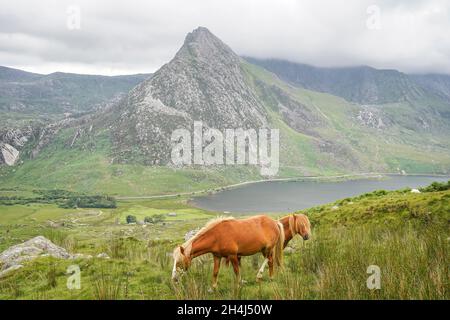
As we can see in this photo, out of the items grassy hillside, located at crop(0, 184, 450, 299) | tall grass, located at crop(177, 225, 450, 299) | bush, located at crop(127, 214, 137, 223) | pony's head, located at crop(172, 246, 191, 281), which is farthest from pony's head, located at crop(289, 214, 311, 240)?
bush, located at crop(127, 214, 137, 223)

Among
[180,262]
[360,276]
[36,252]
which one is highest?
[360,276]

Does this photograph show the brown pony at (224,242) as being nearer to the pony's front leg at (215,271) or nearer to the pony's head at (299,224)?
the pony's front leg at (215,271)

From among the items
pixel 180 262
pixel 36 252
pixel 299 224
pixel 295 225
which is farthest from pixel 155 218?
pixel 180 262

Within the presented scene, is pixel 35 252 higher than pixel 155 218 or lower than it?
higher

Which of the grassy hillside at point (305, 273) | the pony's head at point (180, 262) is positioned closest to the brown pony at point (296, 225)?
the grassy hillside at point (305, 273)

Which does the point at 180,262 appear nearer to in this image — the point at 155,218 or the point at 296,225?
the point at 296,225

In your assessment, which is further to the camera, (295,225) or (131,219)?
(131,219)

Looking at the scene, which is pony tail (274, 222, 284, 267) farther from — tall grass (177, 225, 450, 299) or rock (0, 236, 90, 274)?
rock (0, 236, 90, 274)

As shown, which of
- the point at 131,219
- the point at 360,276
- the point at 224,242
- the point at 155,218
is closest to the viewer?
the point at 360,276

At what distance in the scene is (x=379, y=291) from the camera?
6.50 meters
